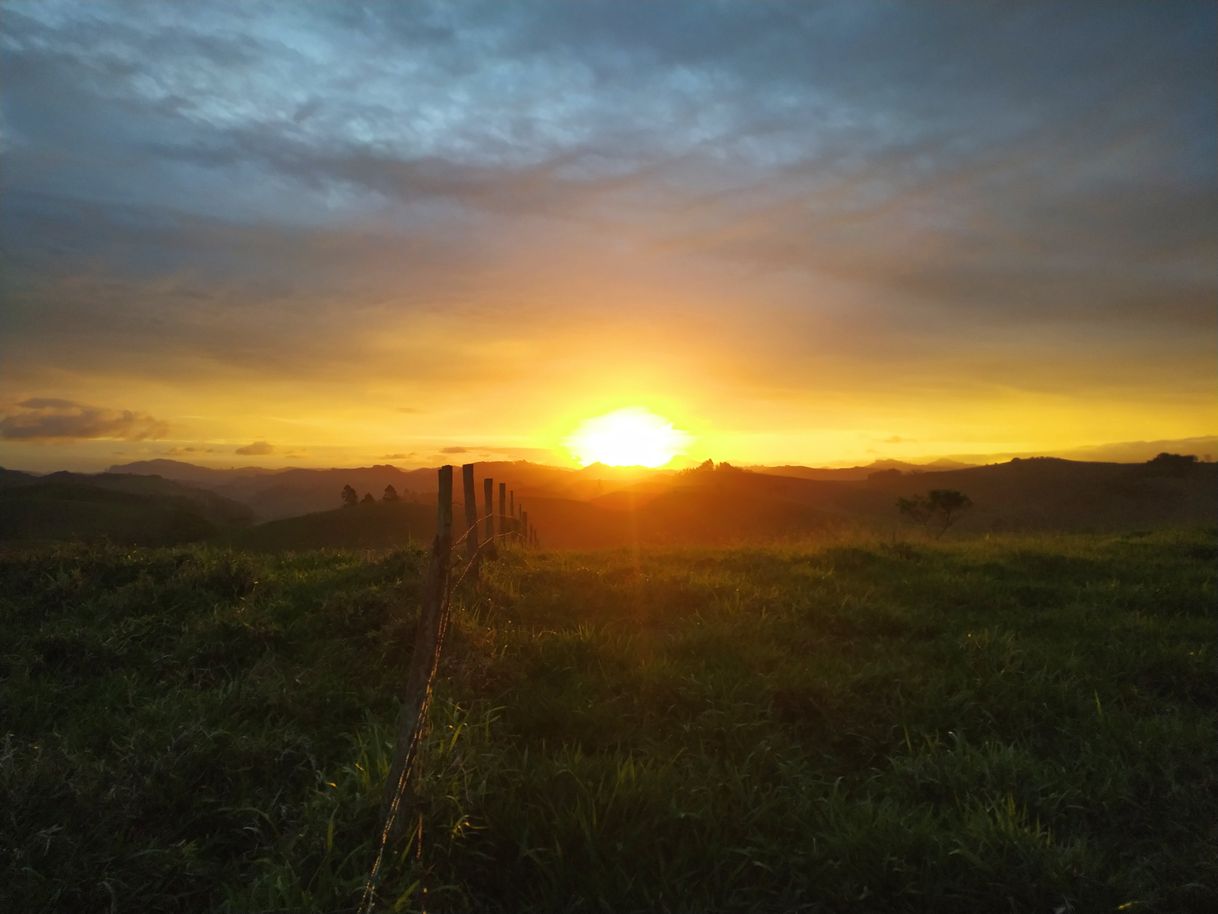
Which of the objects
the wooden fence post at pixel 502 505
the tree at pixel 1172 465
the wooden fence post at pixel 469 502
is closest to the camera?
the wooden fence post at pixel 469 502

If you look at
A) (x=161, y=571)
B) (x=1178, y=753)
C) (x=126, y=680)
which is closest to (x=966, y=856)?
(x=1178, y=753)

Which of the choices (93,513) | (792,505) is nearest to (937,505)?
(792,505)

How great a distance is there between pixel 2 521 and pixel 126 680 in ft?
215

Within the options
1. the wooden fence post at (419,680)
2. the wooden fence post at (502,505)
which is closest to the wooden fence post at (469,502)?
the wooden fence post at (502,505)

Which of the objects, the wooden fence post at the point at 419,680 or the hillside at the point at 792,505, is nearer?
the wooden fence post at the point at 419,680

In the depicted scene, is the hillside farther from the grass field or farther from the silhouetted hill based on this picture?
the grass field

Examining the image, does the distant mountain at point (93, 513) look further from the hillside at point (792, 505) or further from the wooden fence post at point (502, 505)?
the wooden fence post at point (502, 505)

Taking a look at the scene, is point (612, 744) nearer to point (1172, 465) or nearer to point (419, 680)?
point (419, 680)

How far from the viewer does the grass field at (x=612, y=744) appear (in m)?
3.52

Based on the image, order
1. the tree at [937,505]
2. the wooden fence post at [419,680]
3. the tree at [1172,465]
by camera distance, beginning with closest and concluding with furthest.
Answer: the wooden fence post at [419,680] → the tree at [937,505] → the tree at [1172,465]

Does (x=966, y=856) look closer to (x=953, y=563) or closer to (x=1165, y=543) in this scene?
(x=953, y=563)

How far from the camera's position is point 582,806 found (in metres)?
3.96

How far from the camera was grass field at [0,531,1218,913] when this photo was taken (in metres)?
3.52

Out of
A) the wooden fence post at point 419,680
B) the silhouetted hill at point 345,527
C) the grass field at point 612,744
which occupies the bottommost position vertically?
the silhouetted hill at point 345,527
